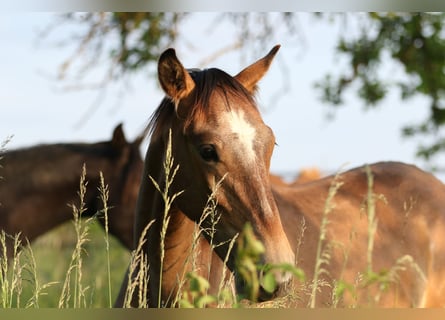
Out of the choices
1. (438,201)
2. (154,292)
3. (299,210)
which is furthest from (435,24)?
(154,292)

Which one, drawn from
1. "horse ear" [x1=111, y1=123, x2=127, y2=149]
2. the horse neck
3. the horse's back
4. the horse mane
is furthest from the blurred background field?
the horse mane

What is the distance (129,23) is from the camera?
28.0ft

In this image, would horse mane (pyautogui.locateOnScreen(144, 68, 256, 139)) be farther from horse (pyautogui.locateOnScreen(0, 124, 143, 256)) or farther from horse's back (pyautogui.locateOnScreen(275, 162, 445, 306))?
horse (pyautogui.locateOnScreen(0, 124, 143, 256))

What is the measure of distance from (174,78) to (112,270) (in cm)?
824

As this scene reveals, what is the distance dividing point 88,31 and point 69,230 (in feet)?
24.5

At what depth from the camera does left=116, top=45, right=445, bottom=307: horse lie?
9.37ft

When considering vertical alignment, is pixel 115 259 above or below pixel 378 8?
below

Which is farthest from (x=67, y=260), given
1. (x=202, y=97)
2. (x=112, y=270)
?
(x=202, y=97)

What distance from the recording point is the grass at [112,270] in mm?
1472

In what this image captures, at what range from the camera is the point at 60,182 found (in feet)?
21.0

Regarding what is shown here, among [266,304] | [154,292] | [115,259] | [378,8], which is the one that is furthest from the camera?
[115,259]

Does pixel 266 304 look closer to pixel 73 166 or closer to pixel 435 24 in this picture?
pixel 73 166

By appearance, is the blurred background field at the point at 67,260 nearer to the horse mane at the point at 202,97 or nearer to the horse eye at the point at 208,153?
the horse mane at the point at 202,97

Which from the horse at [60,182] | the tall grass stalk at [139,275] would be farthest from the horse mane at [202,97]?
the horse at [60,182]
